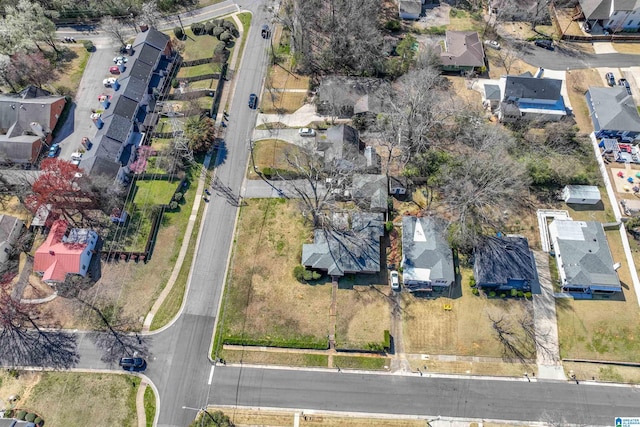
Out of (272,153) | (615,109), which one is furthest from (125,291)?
(615,109)

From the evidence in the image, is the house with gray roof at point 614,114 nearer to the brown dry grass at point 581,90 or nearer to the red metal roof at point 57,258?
the brown dry grass at point 581,90

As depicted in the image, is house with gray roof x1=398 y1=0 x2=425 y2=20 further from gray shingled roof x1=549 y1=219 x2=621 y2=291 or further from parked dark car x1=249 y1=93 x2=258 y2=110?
gray shingled roof x1=549 y1=219 x2=621 y2=291

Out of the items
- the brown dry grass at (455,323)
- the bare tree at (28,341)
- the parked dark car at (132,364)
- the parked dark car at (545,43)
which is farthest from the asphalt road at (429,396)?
the parked dark car at (545,43)

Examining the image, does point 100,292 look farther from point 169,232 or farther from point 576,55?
point 576,55

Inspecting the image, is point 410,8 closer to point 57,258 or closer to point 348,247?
point 348,247

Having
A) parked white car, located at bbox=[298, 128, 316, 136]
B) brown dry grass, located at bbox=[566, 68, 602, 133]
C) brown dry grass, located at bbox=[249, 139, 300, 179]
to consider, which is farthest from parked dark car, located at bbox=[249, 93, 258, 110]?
brown dry grass, located at bbox=[566, 68, 602, 133]

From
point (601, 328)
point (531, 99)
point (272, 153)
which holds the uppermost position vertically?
point (531, 99)

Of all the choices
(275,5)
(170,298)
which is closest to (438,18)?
(275,5)
